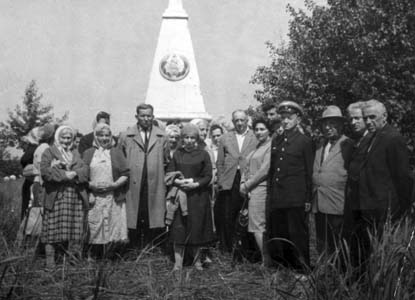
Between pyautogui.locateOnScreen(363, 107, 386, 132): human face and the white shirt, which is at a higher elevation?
pyautogui.locateOnScreen(363, 107, 386, 132): human face

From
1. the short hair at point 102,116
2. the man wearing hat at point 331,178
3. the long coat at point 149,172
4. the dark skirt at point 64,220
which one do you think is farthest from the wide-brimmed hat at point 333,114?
the short hair at point 102,116

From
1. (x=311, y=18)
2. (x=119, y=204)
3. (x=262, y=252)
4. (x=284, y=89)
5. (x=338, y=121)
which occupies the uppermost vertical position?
(x=311, y=18)

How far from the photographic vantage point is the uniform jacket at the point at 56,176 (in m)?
7.02

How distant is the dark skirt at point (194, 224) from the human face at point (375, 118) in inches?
85.6

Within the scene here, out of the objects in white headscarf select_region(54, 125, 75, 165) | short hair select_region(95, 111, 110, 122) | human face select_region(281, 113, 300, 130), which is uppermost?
short hair select_region(95, 111, 110, 122)

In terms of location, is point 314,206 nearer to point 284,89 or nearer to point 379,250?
point 379,250

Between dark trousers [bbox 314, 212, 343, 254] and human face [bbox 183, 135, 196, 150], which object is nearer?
dark trousers [bbox 314, 212, 343, 254]

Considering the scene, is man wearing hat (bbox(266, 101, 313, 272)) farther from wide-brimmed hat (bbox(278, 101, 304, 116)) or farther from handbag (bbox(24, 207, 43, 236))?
handbag (bbox(24, 207, 43, 236))

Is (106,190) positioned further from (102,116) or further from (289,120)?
(289,120)

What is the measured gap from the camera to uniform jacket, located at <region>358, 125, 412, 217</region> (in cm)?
554

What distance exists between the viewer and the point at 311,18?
18.8m

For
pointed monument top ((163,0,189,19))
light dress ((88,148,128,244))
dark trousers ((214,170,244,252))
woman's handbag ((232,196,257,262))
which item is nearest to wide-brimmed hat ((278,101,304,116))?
woman's handbag ((232,196,257,262))

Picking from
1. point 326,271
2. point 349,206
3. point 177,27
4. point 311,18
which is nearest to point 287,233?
point 349,206

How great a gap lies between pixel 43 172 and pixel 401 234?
363cm
